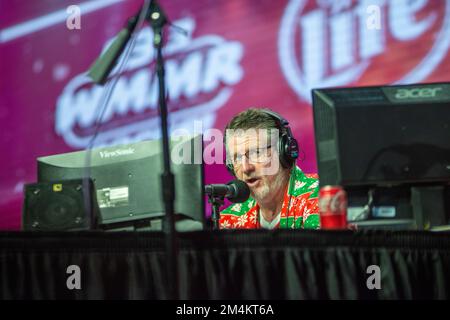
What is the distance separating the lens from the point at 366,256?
63.6 inches

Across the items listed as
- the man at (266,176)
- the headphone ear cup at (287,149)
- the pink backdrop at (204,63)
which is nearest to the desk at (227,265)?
the headphone ear cup at (287,149)

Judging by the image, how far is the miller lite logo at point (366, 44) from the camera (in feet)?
10.3

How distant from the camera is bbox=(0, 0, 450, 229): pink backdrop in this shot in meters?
3.17

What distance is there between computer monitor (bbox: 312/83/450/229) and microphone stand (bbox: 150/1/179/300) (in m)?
0.47

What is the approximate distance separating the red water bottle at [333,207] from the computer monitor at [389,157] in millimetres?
108

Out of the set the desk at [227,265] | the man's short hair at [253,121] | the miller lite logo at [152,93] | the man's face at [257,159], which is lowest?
the desk at [227,265]

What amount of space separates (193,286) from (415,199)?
0.62 metres

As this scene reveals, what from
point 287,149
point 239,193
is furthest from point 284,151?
point 239,193

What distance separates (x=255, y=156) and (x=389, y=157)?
111cm

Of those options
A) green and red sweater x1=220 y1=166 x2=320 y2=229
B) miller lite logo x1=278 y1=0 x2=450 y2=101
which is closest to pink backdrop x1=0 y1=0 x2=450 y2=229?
miller lite logo x1=278 y1=0 x2=450 y2=101

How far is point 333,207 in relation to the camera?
164cm

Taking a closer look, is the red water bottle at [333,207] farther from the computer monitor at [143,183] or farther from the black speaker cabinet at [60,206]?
the black speaker cabinet at [60,206]

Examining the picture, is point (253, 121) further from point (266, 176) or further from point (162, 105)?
point (162, 105)
